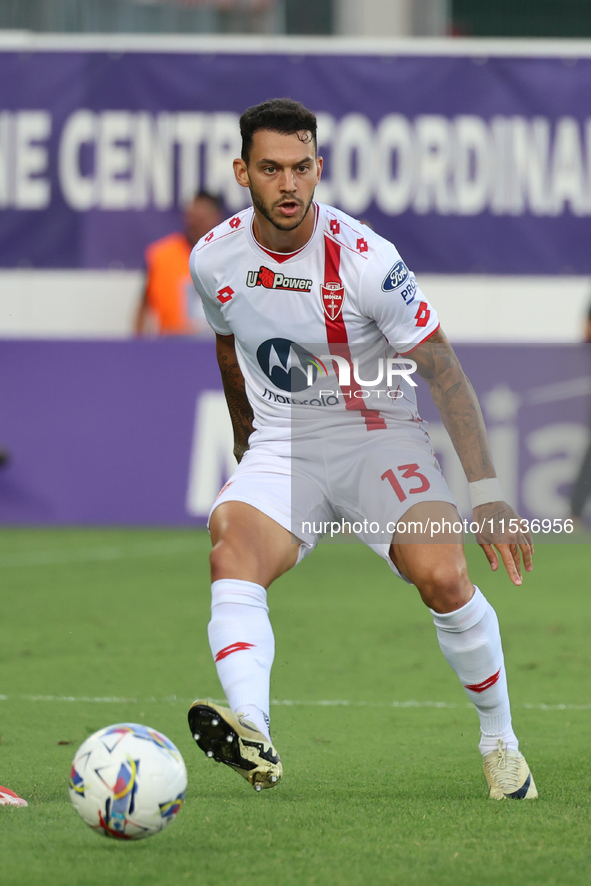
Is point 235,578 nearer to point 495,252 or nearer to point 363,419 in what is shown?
point 363,419

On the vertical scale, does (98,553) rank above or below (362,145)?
below

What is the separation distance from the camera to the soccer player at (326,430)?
3930 mm

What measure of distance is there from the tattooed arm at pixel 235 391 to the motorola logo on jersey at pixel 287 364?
193mm

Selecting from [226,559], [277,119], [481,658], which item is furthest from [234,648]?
[277,119]

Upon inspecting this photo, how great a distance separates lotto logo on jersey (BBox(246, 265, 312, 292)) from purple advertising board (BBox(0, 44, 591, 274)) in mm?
8733

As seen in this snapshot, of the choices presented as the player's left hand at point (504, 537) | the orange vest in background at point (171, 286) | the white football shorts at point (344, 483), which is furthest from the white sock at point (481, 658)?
the orange vest in background at point (171, 286)

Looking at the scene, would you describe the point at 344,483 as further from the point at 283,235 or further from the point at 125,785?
the point at 125,785

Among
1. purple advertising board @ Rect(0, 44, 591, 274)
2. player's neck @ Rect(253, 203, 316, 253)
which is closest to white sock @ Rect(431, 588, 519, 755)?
player's neck @ Rect(253, 203, 316, 253)

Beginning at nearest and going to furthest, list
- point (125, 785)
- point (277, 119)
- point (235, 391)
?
point (125, 785)
point (277, 119)
point (235, 391)

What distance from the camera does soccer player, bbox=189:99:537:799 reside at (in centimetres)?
393

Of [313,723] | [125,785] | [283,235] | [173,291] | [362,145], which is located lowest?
[173,291]

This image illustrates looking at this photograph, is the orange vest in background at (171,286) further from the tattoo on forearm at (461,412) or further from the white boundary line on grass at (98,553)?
the tattoo on forearm at (461,412)

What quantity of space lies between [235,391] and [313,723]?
142 cm

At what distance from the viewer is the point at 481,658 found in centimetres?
399
